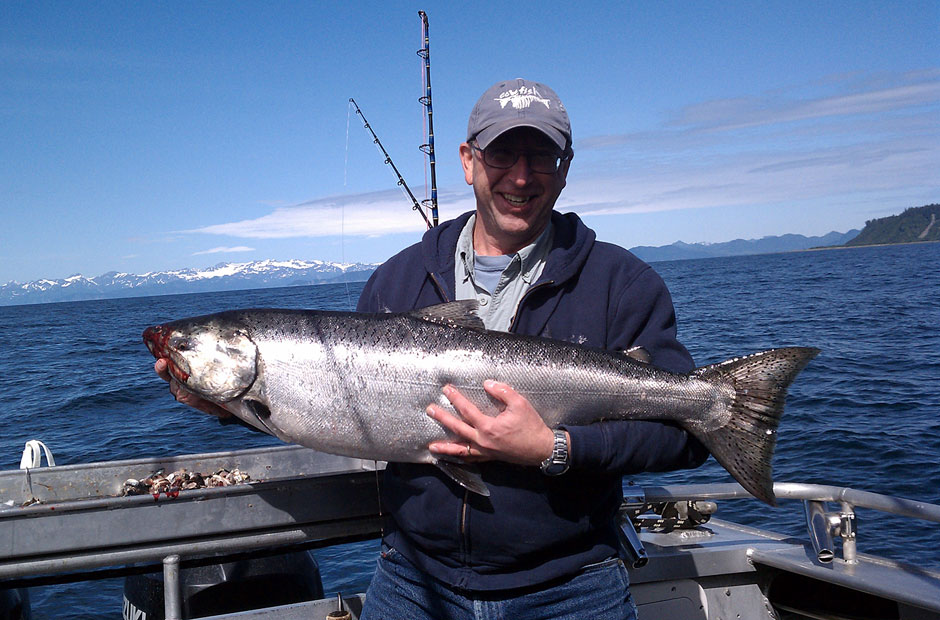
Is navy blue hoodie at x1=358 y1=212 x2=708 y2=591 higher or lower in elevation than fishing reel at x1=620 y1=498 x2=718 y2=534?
higher

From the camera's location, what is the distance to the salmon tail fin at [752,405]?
2.90 metres

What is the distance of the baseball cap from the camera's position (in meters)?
2.92

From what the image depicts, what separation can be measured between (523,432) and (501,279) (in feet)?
2.69

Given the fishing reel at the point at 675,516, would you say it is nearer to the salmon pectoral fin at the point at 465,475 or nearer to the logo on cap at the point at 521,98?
the salmon pectoral fin at the point at 465,475

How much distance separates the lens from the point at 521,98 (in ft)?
9.73

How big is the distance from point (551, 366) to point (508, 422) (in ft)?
1.41

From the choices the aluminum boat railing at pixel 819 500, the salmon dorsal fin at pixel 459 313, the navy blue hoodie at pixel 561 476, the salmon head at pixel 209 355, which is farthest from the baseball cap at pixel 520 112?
the aluminum boat railing at pixel 819 500

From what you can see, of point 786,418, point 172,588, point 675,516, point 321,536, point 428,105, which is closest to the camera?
point 172,588

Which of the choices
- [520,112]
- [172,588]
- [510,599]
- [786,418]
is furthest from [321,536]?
[786,418]

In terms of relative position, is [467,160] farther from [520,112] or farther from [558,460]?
[558,460]

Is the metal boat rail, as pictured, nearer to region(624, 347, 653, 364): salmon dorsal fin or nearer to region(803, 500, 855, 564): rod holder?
region(803, 500, 855, 564): rod holder

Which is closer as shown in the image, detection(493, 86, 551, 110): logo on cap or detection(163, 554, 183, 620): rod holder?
detection(493, 86, 551, 110): logo on cap

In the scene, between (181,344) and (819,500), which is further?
(819,500)

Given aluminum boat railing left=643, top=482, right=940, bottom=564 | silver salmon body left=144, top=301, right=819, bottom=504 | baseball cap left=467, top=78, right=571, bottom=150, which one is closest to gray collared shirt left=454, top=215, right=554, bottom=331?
silver salmon body left=144, top=301, right=819, bottom=504
